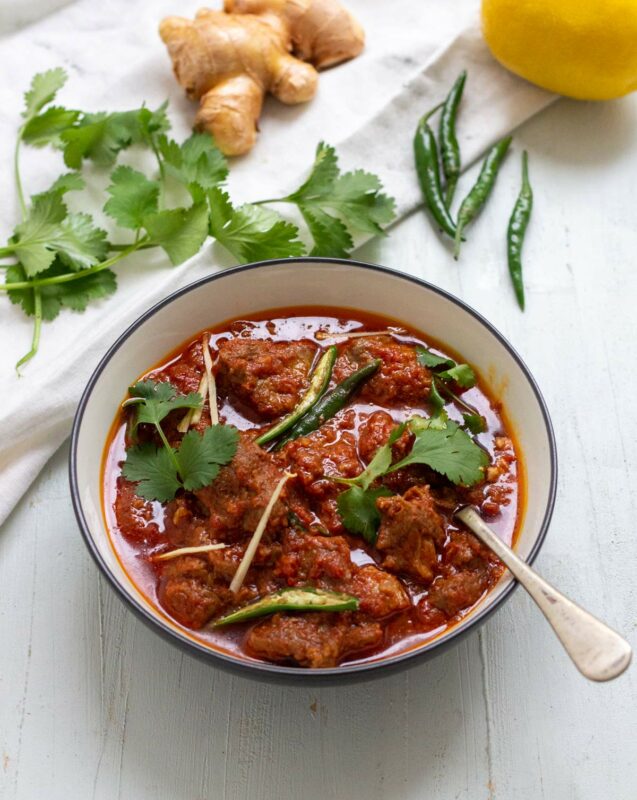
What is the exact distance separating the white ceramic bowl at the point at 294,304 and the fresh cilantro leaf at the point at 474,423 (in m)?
0.14

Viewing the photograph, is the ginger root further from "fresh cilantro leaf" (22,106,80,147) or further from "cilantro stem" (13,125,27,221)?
"cilantro stem" (13,125,27,221)

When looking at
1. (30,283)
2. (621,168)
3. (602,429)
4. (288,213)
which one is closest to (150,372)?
(30,283)

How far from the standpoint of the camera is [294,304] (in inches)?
174

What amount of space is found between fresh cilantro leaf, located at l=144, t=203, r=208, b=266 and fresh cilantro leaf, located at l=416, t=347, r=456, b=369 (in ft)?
4.29

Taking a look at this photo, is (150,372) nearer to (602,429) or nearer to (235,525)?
(235,525)

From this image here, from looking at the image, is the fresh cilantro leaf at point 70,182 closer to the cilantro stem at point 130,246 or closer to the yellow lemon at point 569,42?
the cilantro stem at point 130,246

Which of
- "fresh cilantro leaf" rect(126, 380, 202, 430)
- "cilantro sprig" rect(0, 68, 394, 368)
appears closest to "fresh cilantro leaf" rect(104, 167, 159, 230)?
"cilantro sprig" rect(0, 68, 394, 368)

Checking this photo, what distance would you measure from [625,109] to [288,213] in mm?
2199

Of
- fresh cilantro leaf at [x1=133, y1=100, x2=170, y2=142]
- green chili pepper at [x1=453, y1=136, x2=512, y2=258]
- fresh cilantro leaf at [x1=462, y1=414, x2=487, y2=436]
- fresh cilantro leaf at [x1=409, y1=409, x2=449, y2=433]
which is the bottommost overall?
fresh cilantro leaf at [x1=462, y1=414, x2=487, y2=436]

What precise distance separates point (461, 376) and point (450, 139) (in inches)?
69.7

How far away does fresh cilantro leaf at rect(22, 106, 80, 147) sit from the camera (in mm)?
5078

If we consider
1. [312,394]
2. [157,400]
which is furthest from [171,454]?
[312,394]

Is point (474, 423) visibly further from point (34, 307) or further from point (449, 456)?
point (34, 307)

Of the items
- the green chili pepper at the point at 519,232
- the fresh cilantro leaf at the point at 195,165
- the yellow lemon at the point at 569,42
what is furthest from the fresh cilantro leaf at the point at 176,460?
the yellow lemon at the point at 569,42
